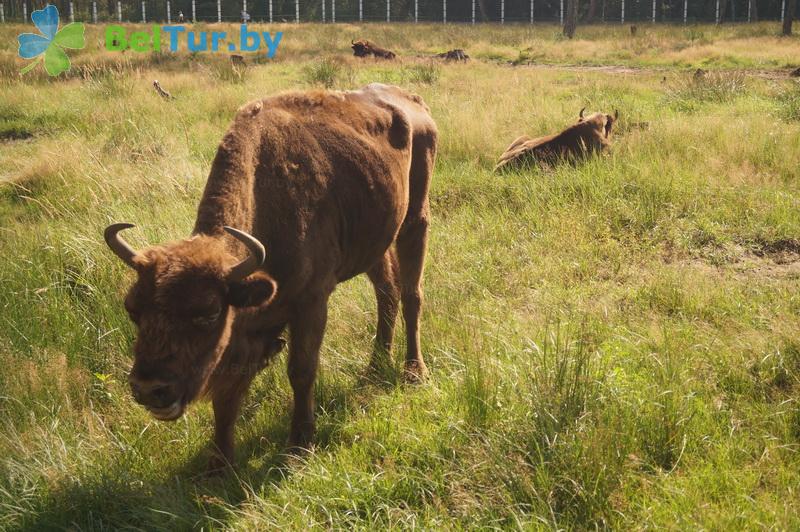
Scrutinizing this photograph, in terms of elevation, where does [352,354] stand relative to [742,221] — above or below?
below

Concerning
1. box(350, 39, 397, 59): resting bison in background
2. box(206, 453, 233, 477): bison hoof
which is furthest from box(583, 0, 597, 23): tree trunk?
box(206, 453, 233, 477): bison hoof

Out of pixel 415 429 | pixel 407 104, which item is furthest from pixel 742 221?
pixel 415 429

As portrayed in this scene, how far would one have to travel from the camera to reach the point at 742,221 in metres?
7.41

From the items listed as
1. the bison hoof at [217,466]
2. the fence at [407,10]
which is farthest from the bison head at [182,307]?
the fence at [407,10]

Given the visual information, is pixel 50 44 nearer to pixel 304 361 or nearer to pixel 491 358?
pixel 304 361

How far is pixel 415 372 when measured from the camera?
531 centimetres

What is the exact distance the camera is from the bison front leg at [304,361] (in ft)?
14.3

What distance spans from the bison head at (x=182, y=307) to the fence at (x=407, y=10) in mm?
44184

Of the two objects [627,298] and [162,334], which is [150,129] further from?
[162,334]

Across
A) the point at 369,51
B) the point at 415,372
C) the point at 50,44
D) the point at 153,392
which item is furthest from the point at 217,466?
the point at 369,51

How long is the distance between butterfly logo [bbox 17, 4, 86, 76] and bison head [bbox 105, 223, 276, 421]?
16.4 meters

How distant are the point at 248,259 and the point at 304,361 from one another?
103 centimetres

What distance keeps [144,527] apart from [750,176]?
285 inches

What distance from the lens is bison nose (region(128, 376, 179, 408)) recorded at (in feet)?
10.8
